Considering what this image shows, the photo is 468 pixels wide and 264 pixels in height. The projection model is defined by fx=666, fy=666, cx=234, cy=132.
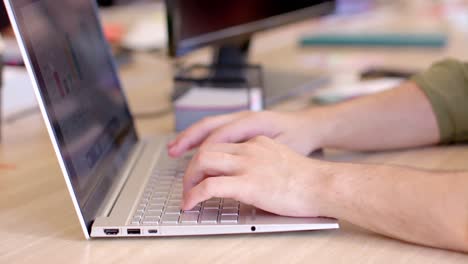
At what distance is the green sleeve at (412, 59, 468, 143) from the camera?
0.99 metres

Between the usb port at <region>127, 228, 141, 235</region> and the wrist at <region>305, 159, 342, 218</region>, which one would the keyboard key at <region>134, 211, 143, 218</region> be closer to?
the usb port at <region>127, 228, 141, 235</region>

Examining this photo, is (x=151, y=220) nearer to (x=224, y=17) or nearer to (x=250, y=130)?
(x=250, y=130)

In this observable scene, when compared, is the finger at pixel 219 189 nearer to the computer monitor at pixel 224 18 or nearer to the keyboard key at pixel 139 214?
the keyboard key at pixel 139 214

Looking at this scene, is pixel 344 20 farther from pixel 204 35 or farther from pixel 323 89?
pixel 204 35

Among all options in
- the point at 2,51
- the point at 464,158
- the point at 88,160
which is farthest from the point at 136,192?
the point at 2,51

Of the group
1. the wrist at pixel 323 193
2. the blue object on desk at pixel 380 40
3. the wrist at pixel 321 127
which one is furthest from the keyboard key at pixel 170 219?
the blue object on desk at pixel 380 40

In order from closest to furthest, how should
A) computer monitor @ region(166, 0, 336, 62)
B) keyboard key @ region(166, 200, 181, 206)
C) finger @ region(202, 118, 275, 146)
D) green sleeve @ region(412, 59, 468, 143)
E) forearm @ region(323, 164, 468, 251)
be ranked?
forearm @ region(323, 164, 468, 251)
keyboard key @ region(166, 200, 181, 206)
finger @ region(202, 118, 275, 146)
green sleeve @ region(412, 59, 468, 143)
computer monitor @ region(166, 0, 336, 62)

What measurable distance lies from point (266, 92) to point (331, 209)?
2.03 ft

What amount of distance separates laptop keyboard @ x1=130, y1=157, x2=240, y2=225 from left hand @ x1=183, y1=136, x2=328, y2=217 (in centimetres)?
2

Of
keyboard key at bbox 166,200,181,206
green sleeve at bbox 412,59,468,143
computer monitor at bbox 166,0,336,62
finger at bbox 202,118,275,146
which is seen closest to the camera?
keyboard key at bbox 166,200,181,206

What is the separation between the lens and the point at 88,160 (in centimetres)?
77

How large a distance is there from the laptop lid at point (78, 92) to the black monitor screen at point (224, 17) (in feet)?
0.59

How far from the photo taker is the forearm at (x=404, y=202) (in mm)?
656

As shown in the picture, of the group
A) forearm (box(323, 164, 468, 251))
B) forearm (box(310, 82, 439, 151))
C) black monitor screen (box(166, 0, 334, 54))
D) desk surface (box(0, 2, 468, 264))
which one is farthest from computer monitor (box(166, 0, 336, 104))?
forearm (box(323, 164, 468, 251))
